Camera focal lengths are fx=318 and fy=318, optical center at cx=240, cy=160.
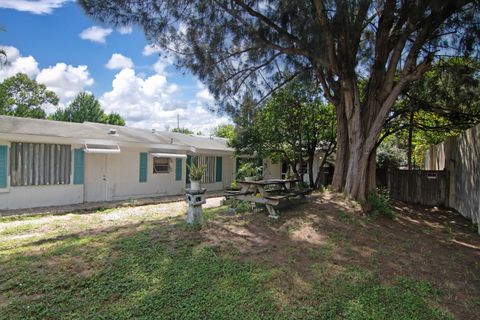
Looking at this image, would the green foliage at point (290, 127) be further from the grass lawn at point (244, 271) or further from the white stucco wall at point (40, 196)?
the grass lawn at point (244, 271)

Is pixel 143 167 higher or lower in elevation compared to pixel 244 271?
higher

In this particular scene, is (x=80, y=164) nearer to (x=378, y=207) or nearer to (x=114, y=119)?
(x=378, y=207)

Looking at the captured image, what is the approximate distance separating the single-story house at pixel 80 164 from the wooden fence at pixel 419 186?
8.24 metres

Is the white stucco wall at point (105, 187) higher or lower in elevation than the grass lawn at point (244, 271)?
higher

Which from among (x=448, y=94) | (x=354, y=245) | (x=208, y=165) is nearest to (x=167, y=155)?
(x=208, y=165)

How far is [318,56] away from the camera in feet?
22.0

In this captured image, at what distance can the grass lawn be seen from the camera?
3320 mm

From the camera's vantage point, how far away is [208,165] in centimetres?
1585

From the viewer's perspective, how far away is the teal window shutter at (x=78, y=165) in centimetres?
1053

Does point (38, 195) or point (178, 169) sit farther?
point (178, 169)

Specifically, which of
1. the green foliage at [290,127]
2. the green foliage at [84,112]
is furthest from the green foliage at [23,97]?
the green foliage at [290,127]

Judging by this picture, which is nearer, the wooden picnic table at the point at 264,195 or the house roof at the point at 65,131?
the wooden picnic table at the point at 264,195

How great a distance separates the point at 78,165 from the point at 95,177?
0.83 meters

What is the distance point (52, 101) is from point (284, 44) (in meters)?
33.5
